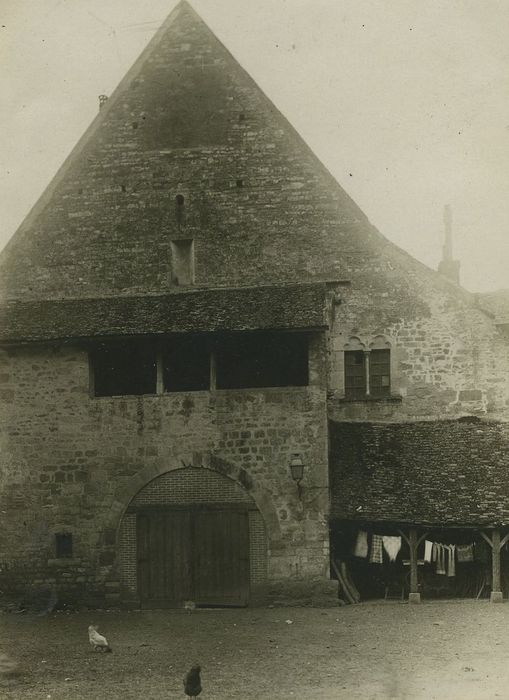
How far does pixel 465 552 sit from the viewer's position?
19.5 m

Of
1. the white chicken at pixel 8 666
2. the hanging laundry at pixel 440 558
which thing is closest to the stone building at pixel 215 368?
the hanging laundry at pixel 440 558

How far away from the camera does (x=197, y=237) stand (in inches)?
867

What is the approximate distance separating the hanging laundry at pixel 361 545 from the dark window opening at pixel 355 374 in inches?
143

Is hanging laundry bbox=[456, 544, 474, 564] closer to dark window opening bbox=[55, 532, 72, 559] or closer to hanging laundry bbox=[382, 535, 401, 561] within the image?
hanging laundry bbox=[382, 535, 401, 561]

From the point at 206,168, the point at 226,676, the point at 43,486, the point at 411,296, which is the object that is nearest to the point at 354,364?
the point at 411,296

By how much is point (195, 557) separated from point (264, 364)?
14.5 ft

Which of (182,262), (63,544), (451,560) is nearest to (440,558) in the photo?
(451,560)

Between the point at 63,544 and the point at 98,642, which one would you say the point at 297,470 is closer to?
the point at 63,544

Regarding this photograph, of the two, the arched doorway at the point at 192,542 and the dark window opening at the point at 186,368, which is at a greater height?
the dark window opening at the point at 186,368

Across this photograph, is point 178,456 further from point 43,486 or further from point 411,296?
point 411,296

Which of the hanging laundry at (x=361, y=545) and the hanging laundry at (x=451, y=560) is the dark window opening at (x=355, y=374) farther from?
the hanging laundry at (x=451, y=560)

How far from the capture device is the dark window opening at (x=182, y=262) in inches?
867

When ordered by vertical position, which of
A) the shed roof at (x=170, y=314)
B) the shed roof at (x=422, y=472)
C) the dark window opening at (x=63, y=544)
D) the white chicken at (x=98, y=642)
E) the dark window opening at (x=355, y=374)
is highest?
the shed roof at (x=170, y=314)

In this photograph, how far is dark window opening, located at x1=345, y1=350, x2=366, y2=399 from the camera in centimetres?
2222
